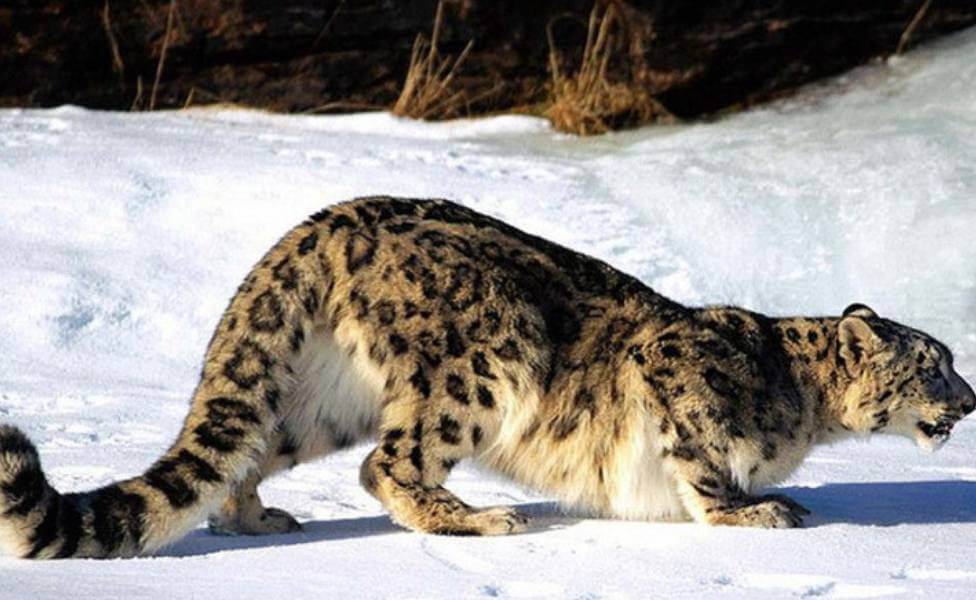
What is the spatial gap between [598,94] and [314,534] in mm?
7155

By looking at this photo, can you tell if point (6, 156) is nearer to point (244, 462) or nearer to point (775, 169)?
point (775, 169)

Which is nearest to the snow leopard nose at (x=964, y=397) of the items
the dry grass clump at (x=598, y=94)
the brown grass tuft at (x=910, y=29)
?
the dry grass clump at (x=598, y=94)

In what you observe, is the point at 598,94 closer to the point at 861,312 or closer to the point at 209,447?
the point at 861,312

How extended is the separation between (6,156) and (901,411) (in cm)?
579

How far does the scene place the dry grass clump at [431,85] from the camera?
13148 millimetres

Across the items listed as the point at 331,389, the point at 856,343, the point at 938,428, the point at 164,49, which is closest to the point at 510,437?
the point at 331,389

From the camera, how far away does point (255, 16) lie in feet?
43.3

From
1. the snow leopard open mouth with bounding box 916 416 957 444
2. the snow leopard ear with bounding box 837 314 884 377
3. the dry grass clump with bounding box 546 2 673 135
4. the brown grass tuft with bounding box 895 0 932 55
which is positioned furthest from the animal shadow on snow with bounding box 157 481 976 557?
the brown grass tuft with bounding box 895 0 932 55

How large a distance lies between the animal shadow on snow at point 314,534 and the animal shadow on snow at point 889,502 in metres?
0.87

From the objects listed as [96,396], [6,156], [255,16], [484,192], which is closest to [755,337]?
[96,396]

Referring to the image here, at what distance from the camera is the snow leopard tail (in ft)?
18.4

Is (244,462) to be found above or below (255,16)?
below

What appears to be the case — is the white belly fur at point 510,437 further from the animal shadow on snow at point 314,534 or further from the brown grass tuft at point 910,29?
the brown grass tuft at point 910,29

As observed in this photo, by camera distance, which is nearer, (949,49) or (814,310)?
(814,310)
